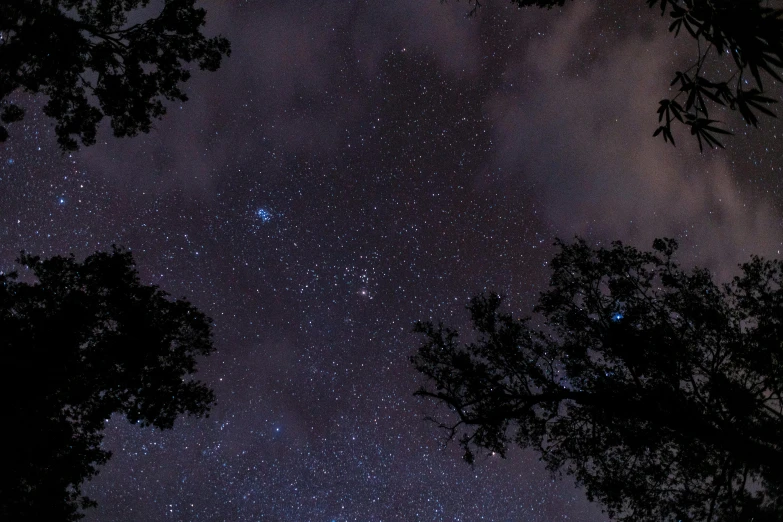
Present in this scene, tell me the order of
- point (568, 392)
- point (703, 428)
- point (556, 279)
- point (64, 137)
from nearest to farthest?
point (703, 428) < point (568, 392) < point (64, 137) < point (556, 279)

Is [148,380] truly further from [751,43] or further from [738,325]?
[738,325]

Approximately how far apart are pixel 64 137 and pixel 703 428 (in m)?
13.7

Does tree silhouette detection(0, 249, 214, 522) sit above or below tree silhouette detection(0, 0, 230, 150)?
below

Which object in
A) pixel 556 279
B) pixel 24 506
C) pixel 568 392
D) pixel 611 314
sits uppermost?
pixel 556 279

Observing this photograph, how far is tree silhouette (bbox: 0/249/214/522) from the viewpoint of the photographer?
967cm

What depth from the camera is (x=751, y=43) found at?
3.71 meters

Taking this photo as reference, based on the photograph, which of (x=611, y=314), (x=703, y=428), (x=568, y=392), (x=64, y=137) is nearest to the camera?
(x=703, y=428)

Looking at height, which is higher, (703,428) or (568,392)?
(568,392)

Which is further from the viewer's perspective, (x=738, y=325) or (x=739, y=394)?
(x=738, y=325)

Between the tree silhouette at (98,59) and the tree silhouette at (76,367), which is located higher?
the tree silhouette at (98,59)

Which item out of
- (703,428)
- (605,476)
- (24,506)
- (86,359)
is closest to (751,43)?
(703,428)

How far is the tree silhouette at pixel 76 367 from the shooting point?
9672mm

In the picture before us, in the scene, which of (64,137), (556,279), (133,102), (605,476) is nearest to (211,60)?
(133,102)

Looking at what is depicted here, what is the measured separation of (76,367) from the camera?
34.1ft
